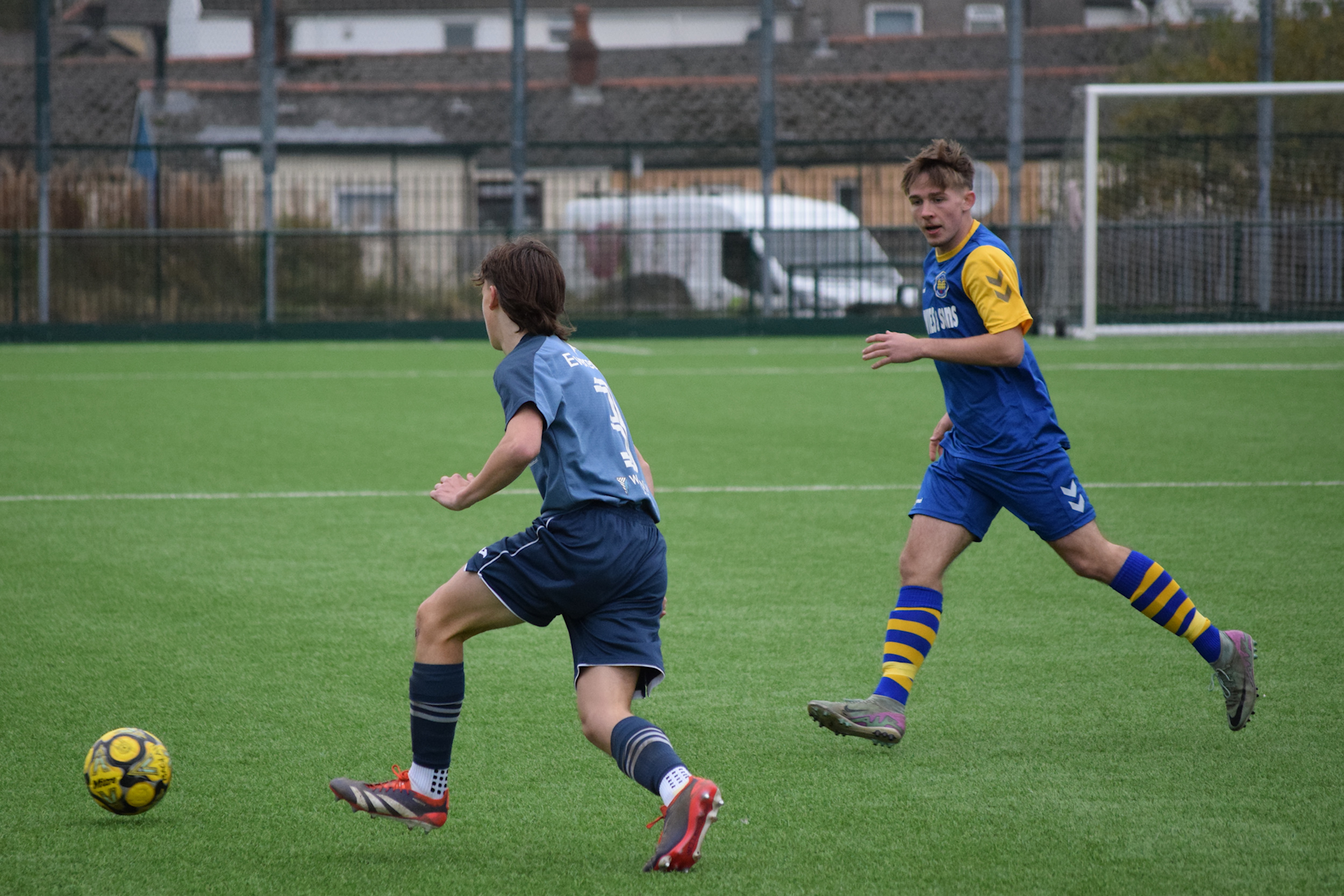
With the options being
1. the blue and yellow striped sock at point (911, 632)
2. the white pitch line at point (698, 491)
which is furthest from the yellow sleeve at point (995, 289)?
the white pitch line at point (698, 491)

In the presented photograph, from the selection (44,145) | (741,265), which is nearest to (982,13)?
(741,265)

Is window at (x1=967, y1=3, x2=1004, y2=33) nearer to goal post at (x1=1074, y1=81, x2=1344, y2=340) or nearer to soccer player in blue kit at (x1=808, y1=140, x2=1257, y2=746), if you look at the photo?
goal post at (x1=1074, y1=81, x2=1344, y2=340)

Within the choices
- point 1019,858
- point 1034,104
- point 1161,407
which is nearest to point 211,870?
point 1019,858

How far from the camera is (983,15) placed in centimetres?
4581

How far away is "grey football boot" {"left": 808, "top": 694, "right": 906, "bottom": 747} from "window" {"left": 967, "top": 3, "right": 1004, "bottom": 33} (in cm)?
4400

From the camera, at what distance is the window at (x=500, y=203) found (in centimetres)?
2800

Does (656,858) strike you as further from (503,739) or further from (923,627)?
(923,627)

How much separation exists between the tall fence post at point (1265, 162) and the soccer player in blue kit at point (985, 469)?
47.9 feet

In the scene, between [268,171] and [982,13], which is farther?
[982,13]

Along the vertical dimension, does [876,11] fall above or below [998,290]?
above

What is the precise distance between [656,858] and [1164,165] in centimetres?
1915

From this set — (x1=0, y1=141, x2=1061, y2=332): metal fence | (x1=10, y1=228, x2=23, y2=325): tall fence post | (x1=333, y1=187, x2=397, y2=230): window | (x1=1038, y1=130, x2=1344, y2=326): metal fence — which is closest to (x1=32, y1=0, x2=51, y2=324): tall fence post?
(x1=0, y1=141, x2=1061, y2=332): metal fence

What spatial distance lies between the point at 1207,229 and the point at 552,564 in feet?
58.9

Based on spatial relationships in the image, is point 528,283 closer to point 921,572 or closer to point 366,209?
point 921,572
